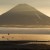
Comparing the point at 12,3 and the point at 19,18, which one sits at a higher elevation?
the point at 12,3

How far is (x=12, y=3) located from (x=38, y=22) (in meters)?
0.32

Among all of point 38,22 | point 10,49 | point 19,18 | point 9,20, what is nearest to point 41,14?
point 38,22

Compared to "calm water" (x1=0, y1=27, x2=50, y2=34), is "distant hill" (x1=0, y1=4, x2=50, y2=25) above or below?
above

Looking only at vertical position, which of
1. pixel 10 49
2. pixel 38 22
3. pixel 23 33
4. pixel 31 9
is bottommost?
pixel 10 49

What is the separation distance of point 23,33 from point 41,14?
0.26 meters

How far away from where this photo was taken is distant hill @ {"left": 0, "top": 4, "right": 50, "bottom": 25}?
920 mm

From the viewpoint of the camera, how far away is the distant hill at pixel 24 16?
0.92m

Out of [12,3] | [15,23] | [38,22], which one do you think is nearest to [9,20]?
[15,23]

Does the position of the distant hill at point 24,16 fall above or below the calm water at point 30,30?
above

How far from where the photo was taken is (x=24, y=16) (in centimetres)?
93

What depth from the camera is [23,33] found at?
928 mm

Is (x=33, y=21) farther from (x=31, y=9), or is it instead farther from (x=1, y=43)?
(x=1, y=43)

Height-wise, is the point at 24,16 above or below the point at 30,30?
above

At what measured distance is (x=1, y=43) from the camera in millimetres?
979
